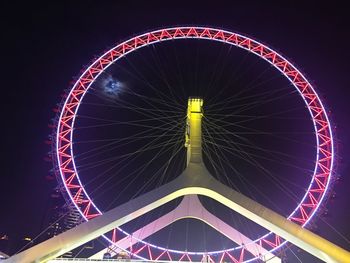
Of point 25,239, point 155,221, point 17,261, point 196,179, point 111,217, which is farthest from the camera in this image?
point 25,239

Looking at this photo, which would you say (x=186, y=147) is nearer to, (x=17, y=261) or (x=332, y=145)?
(x=332, y=145)

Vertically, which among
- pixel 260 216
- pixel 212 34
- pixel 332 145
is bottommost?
pixel 260 216

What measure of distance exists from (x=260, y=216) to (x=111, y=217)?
5180 mm

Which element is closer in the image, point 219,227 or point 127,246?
point 127,246

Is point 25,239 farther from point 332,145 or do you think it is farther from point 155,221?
point 332,145

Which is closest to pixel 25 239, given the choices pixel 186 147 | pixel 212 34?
pixel 186 147

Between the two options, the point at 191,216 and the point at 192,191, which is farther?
the point at 191,216

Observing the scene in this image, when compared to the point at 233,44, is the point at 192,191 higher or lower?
lower

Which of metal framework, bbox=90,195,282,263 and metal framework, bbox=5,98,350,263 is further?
metal framework, bbox=90,195,282,263

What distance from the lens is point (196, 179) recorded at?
591 inches

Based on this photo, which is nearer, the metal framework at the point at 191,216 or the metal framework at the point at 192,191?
the metal framework at the point at 192,191

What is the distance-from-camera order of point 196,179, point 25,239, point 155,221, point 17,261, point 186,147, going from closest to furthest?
point 17,261
point 196,179
point 186,147
point 155,221
point 25,239

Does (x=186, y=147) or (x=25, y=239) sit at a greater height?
(x=186, y=147)

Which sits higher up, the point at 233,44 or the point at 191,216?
the point at 233,44
